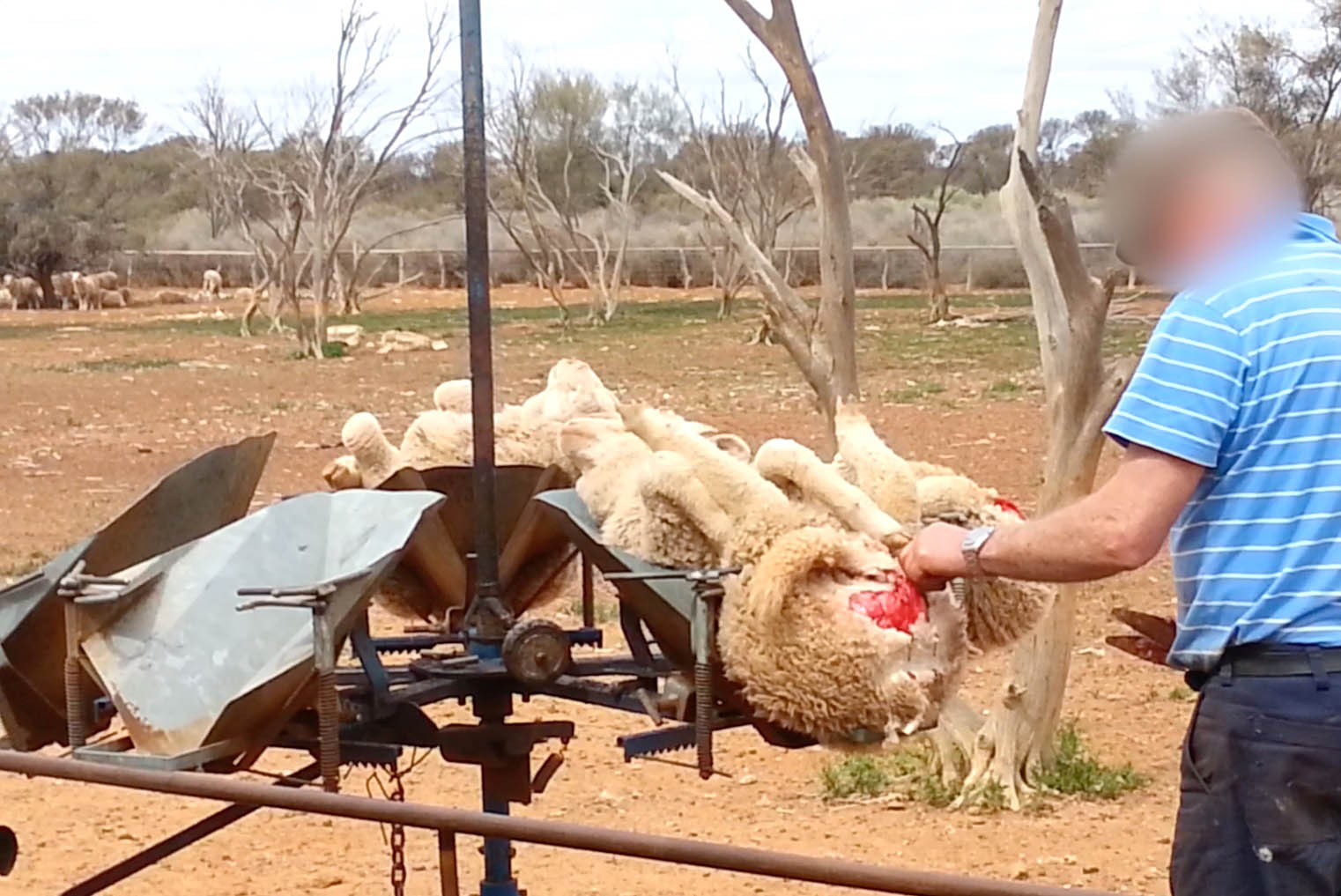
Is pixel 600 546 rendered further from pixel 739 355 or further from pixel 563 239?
pixel 563 239

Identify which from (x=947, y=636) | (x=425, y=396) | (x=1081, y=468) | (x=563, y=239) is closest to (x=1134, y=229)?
(x=947, y=636)

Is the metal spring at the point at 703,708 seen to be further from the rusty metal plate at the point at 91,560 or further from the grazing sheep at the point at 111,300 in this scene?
the grazing sheep at the point at 111,300

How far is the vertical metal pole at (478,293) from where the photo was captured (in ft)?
9.50

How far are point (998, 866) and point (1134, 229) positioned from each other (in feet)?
10.4

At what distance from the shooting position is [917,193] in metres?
52.7

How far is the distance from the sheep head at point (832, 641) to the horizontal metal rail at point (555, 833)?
458mm

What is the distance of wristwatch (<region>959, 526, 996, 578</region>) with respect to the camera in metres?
2.27

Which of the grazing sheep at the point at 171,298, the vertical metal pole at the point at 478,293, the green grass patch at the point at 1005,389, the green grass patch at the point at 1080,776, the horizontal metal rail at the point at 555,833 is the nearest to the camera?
the horizontal metal rail at the point at 555,833

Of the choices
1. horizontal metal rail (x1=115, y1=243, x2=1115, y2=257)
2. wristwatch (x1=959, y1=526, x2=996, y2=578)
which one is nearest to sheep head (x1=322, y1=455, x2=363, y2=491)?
wristwatch (x1=959, y1=526, x2=996, y2=578)

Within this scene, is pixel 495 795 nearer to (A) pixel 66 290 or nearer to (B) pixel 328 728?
(B) pixel 328 728

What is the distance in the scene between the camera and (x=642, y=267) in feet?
165

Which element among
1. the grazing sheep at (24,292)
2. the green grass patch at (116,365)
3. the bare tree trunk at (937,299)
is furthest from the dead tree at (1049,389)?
the grazing sheep at (24,292)

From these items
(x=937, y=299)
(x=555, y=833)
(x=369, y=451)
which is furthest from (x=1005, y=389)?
(x=555, y=833)

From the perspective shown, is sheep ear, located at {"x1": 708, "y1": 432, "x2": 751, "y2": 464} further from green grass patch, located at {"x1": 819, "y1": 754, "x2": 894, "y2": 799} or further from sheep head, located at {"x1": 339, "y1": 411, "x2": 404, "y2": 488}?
green grass patch, located at {"x1": 819, "y1": 754, "x2": 894, "y2": 799}
